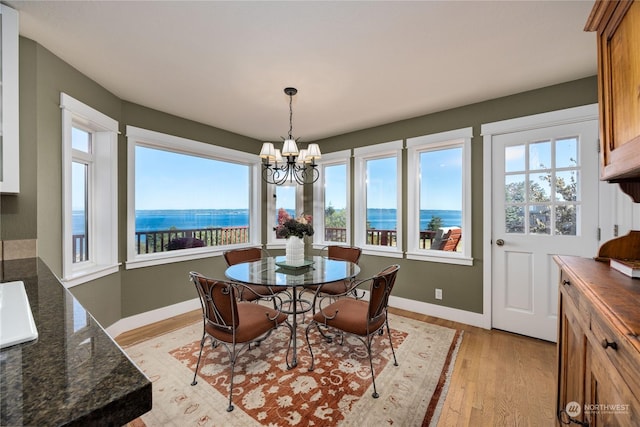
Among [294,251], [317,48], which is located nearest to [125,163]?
[294,251]

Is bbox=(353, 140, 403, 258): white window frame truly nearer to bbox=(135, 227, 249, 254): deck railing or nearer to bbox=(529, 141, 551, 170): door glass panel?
bbox=(529, 141, 551, 170): door glass panel

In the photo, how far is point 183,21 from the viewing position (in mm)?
1704

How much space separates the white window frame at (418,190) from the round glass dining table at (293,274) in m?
1.20

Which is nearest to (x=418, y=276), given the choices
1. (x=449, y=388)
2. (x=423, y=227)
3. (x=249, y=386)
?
(x=423, y=227)

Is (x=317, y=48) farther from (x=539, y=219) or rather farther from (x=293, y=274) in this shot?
(x=539, y=219)

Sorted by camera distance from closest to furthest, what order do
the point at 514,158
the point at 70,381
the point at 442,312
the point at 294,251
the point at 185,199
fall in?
the point at 70,381, the point at 294,251, the point at 514,158, the point at 442,312, the point at 185,199

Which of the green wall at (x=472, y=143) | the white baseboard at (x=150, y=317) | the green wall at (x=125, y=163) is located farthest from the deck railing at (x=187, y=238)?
the green wall at (x=472, y=143)

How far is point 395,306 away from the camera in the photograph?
357 centimetres

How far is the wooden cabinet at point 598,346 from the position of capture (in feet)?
2.26

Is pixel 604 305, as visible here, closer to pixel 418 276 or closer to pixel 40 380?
pixel 40 380

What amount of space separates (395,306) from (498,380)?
158 cm

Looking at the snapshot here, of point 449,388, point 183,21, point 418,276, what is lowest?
point 449,388

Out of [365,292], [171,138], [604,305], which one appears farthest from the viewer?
[365,292]

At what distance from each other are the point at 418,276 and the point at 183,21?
3384 millimetres
